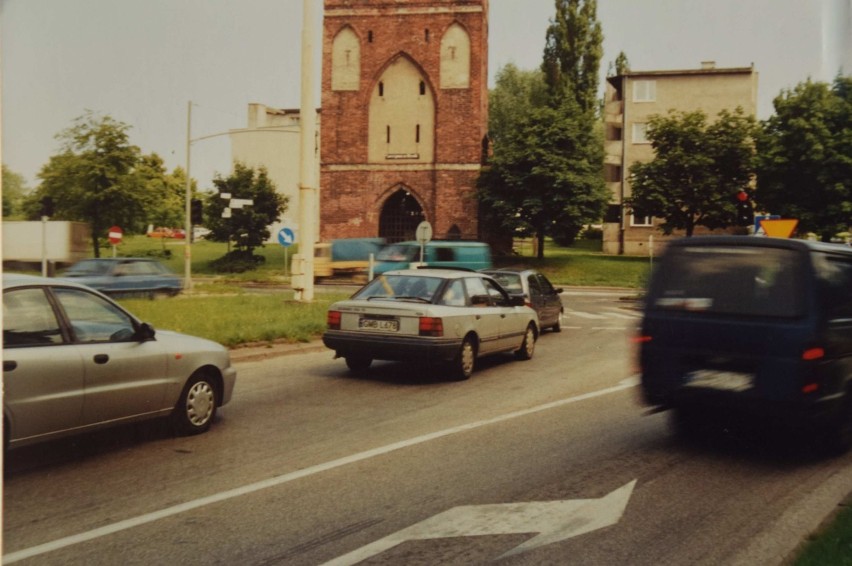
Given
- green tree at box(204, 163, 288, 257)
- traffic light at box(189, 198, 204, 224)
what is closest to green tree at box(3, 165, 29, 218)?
traffic light at box(189, 198, 204, 224)

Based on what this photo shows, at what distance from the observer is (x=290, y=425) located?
789cm

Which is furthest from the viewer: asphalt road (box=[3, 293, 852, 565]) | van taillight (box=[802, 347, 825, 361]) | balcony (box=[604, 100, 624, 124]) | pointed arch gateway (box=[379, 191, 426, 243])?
balcony (box=[604, 100, 624, 124])

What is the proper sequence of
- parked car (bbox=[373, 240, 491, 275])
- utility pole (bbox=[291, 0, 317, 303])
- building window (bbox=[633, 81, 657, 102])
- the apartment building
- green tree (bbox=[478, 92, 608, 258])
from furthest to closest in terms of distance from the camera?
1. building window (bbox=[633, 81, 657, 102])
2. the apartment building
3. green tree (bbox=[478, 92, 608, 258])
4. parked car (bbox=[373, 240, 491, 275])
5. utility pole (bbox=[291, 0, 317, 303])

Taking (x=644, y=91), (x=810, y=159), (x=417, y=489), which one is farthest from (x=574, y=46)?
(x=644, y=91)

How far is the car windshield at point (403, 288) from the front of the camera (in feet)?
36.3

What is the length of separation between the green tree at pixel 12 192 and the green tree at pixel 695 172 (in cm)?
4130

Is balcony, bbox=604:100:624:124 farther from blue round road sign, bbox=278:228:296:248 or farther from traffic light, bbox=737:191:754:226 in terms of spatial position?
blue round road sign, bbox=278:228:296:248

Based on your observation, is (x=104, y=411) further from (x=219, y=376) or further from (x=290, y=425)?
(x=290, y=425)

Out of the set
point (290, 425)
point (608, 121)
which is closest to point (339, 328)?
Result: point (290, 425)

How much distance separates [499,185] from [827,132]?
94.9ft

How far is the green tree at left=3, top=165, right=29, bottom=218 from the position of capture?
3494 mm

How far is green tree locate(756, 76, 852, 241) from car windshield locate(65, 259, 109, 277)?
13879 millimetres

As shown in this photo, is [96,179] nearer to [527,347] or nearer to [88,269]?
[527,347]

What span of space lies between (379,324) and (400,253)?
23.1m
